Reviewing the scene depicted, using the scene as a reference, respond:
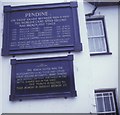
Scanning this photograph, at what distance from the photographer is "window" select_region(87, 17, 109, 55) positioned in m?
9.43

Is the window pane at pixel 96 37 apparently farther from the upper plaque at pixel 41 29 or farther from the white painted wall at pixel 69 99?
the upper plaque at pixel 41 29

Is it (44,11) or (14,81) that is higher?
(44,11)

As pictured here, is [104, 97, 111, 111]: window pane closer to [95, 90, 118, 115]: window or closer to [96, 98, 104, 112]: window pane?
[95, 90, 118, 115]: window

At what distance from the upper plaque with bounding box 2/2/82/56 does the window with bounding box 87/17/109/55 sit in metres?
3.00

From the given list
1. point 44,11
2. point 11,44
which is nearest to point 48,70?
point 11,44

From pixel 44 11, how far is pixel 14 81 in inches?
79.6

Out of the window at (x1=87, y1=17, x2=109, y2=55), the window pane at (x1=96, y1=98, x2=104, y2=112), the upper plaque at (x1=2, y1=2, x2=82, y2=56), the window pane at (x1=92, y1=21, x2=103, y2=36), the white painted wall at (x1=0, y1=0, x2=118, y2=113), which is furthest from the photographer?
the window pane at (x1=92, y1=21, x2=103, y2=36)

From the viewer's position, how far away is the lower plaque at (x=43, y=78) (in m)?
5.93

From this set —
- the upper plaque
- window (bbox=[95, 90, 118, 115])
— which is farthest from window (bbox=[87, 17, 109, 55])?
the upper plaque

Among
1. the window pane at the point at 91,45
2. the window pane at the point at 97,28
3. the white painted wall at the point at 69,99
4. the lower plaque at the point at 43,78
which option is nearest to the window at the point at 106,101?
the window pane at the point at 91,45

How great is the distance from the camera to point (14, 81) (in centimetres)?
604

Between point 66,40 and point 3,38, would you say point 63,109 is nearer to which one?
point 66,40

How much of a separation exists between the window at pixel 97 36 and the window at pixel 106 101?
4.77 feet

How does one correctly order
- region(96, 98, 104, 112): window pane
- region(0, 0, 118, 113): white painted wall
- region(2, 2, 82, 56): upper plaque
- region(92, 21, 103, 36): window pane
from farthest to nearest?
region(92, 21, 103, 36): window pane < region(96, 98, 104, 112): window pane < region(2, 2, 82, 56): upper plaque < region(0, 0, 118, 113): white painted wall
